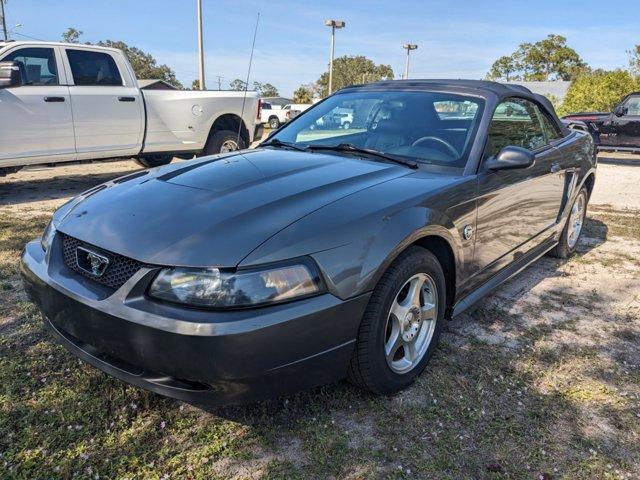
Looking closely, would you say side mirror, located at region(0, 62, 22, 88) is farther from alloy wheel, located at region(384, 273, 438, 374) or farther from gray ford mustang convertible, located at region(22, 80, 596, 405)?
alloy wheel, located at region(384, 273, 438, 374)

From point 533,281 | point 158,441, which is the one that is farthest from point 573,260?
point 158,441

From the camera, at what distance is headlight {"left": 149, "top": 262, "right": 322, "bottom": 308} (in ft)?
6.14

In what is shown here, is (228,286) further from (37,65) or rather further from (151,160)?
(151,160)

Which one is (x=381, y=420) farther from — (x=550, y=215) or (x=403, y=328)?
(x=550, y=215)

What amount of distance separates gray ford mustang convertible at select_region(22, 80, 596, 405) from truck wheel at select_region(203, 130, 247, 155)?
5.08 metres

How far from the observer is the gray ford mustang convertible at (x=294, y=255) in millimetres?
1895

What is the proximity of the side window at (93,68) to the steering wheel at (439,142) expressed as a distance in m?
5.43

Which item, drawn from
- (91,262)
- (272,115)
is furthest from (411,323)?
(272,115)

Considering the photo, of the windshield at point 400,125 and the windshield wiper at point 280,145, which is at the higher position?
the windshield at point 400,125

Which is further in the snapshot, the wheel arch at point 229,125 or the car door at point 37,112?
the wheel arch at point 229,125

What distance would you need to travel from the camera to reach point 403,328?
2502 mm

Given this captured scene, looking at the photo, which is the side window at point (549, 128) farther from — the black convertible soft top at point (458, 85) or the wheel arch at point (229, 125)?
the wheel arch at point (229, 125)

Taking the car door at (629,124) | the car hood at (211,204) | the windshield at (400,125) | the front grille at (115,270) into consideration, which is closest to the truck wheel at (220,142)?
the windshield at (400,125)

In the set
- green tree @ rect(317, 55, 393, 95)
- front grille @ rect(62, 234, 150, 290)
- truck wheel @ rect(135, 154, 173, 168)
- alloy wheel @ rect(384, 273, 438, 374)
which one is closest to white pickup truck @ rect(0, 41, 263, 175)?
truck wheel @ rect(135, 154, 173, 168)
